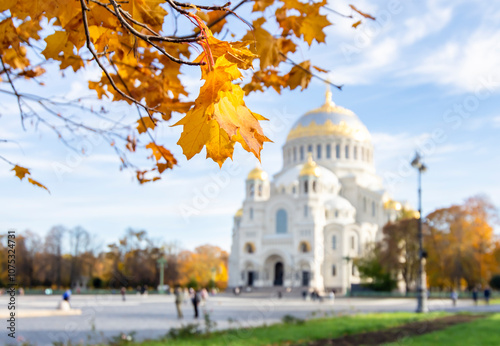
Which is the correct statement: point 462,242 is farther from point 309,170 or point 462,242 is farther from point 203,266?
point 203,266

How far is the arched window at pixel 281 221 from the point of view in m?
52.9

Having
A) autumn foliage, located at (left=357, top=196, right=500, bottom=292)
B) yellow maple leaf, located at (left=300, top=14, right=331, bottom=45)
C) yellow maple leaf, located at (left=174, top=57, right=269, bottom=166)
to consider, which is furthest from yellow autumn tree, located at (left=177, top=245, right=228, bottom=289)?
yellow maple leaf, located at (left=174, top=57, right=269, bottom=166)

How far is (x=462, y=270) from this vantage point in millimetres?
40719

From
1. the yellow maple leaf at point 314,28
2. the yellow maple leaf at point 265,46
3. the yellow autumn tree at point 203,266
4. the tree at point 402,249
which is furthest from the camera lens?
the yellow autumn tree at point 203,266

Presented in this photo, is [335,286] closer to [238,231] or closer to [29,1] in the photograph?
[238,231]

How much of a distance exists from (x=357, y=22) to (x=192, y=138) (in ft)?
7.46

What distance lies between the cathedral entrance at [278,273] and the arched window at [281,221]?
3.31m

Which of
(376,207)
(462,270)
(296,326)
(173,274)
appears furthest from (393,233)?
(296,326)

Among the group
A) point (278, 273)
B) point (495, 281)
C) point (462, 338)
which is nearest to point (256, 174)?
point (278, 273)

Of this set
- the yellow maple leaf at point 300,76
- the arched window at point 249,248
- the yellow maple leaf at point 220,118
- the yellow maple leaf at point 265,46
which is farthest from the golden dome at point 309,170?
the yellow maple leaf at point 220,118

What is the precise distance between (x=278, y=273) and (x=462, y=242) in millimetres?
19064

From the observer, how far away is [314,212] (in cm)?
5091

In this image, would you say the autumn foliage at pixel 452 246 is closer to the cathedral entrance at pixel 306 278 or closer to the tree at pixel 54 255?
the cathedral entrance at pixel 306 278

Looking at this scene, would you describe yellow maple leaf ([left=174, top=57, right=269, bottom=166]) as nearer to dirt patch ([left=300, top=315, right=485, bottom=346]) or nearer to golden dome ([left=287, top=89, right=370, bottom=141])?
dirt patch ([left=300, top=315, right=485, bottom=346])
